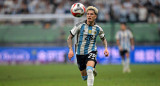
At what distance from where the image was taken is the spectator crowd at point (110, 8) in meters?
30.4

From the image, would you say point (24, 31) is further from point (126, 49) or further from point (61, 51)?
point (126, 49)

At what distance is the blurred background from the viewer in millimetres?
29969

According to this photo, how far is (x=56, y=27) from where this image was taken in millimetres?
30719

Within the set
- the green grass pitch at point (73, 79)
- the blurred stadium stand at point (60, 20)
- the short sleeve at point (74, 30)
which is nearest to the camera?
the short sleeve at point (74, 30)

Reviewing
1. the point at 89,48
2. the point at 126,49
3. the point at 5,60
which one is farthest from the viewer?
the point at 5,60

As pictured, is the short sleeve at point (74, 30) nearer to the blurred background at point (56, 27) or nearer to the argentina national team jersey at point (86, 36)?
the argentina national team jersey at point (86, 36)

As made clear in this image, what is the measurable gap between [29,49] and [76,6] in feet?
65.7

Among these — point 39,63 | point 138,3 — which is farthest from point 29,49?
point 138,3

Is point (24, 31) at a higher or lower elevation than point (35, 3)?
lower

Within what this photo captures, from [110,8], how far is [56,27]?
4.58 metres

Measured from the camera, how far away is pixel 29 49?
30.1 metres

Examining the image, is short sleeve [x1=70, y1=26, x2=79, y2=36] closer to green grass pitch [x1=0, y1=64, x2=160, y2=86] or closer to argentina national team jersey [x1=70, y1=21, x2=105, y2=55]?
argentina national team jersey [x1=70, y1=21, x2=105, y2=55]

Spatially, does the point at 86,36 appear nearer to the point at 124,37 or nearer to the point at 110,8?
the point at 124,37

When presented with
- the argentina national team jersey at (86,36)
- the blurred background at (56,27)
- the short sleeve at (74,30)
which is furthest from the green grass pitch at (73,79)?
the blurred background at (56,27)
